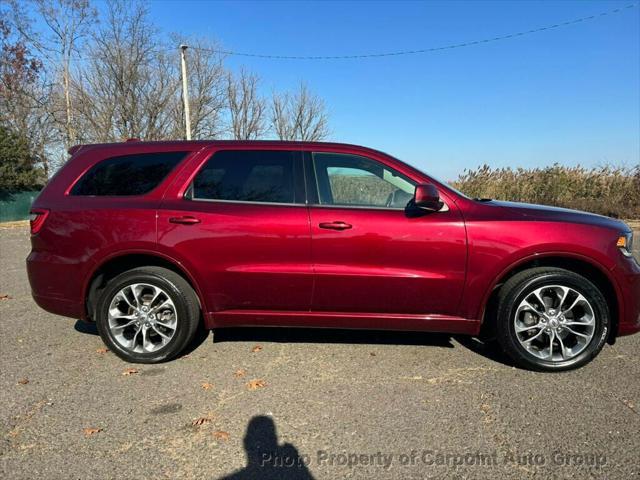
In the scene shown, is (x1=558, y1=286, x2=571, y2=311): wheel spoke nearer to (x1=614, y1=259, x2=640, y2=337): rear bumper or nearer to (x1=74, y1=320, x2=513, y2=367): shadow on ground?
A: (x1=614, y1=259, x2=640, y2=337): rear bumper

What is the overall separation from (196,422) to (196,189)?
1845 millimetres

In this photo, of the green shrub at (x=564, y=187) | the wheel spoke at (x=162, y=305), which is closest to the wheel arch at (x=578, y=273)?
the wheel spoke at (x=162, y=305)

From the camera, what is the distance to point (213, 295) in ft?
12.8

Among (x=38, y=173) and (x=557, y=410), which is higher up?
(x=38, y=173)

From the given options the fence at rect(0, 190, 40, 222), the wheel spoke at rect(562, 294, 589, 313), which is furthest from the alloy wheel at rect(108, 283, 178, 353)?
the fence at rect(0, 190, 40, 222)

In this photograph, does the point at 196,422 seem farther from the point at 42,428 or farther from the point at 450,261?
the point at 450,261

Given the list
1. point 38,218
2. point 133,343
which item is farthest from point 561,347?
point 38,218

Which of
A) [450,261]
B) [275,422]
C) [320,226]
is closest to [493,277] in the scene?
[450,261]

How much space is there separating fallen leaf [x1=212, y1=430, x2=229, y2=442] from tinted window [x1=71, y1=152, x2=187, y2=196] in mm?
2067

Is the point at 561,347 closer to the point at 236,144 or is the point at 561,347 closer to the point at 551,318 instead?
the point at 551,318

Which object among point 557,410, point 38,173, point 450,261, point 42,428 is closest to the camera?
point 42,428

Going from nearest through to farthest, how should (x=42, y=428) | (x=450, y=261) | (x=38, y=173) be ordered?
(x=42, y=428) < (x=450, y=261) < (x=38, y=173)

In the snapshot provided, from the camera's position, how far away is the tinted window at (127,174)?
4.00 meters

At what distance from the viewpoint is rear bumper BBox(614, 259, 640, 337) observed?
3703 millimetres
